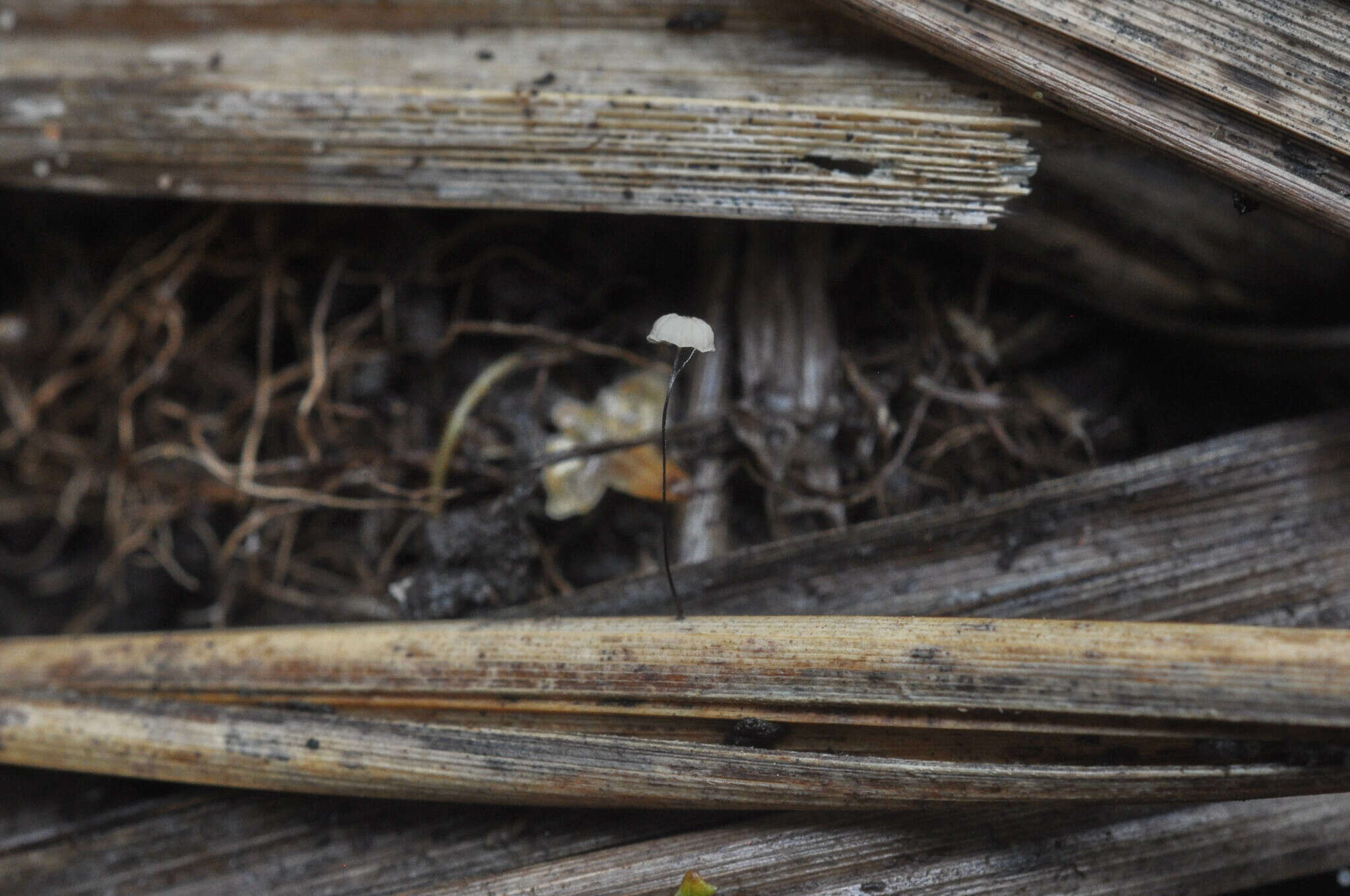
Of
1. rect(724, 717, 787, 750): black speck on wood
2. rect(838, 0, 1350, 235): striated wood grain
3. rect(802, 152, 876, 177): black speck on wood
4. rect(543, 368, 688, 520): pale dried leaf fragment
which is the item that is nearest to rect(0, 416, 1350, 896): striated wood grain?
rect(724, 717, 787, 750): black speck on wood

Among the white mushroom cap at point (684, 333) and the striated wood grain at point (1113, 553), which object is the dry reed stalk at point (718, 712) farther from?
the white mushroom cap at point (684, 333)

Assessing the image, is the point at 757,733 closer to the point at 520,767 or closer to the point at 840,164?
the point at 520,767

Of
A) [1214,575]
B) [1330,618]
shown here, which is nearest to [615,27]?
[1214,575]

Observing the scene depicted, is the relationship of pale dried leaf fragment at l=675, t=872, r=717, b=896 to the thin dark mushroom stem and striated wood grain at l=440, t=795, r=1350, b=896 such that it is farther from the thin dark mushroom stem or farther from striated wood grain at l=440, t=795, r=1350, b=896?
the thin dark mushroom stem

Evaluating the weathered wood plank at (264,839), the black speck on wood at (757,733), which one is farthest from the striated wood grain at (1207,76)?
the weathered wood plank at (264,839)

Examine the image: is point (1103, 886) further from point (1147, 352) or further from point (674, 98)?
point (674, 98)
